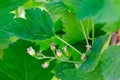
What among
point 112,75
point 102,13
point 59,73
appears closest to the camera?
point 102,13

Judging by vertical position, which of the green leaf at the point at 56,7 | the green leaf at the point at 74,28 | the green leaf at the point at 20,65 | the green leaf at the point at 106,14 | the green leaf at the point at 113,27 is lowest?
the green leaf at the point at 20,65

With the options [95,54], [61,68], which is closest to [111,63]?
[95,54]

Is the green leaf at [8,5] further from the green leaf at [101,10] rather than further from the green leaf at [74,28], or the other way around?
the green leaf at [101,10]

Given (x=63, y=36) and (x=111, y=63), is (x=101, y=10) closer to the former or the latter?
(x=111, y=63)

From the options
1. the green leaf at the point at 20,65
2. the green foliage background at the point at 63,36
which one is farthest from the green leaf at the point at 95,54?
the green leaf at the point at 20,65

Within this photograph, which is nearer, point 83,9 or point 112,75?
point 83,9

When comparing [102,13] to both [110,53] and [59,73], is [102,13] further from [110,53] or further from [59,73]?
[59,73]

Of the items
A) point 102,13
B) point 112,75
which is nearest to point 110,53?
point 112,75

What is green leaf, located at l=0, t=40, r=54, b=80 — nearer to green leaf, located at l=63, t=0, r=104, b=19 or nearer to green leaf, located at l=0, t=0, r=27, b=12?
green leaf, located at l=0, t=0, r=27, b=12
